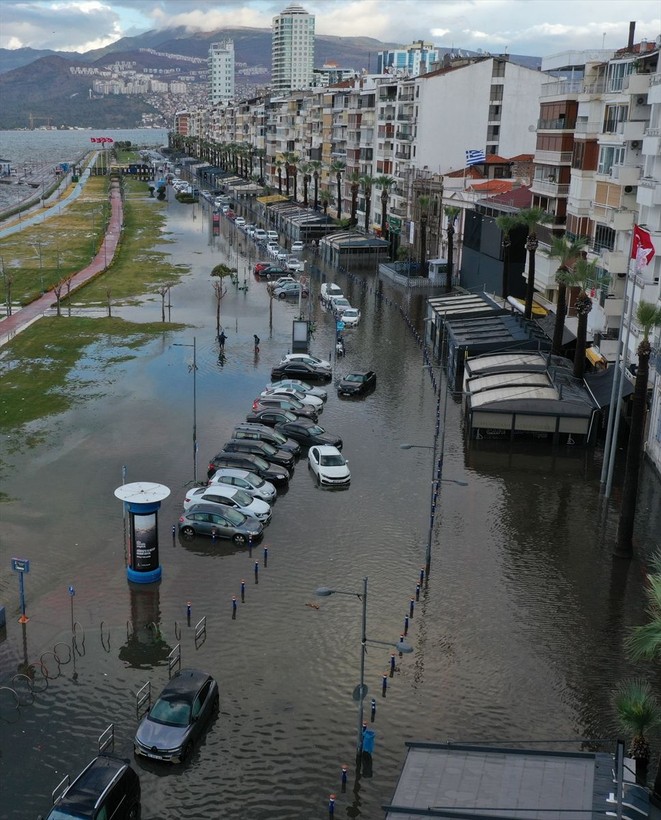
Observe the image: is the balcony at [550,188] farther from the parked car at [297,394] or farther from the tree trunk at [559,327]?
the parked car at [297,394]

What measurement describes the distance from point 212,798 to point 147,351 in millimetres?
45615

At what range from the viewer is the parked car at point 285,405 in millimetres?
48250

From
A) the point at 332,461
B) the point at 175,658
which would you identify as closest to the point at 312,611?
the point at 175,658

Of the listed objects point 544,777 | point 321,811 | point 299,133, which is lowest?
point 321,811

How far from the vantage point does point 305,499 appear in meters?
38.8

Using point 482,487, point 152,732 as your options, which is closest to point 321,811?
point 152,732

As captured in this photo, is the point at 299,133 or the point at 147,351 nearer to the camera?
the point at 147,351

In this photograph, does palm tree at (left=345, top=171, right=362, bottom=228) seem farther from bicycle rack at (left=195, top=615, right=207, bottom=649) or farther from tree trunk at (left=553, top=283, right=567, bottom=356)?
bicycle rack at (left=195, top=615, right=207, bottom=649)

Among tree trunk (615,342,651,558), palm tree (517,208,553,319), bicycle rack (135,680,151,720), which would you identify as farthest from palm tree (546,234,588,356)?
bicycle rack (135,680,151,720)

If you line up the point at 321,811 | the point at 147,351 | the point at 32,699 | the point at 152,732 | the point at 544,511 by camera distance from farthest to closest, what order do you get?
the point at 147,351 < the point at 544,511 < the point at 32,699 < the point at 152,732 < the point at 321,811

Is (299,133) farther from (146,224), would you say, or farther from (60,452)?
(60,452)

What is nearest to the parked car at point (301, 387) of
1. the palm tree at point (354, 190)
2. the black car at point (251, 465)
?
the black car at point (251, 465)

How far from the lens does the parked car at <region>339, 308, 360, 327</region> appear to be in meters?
73.9

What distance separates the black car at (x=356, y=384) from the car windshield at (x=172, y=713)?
109 feet
